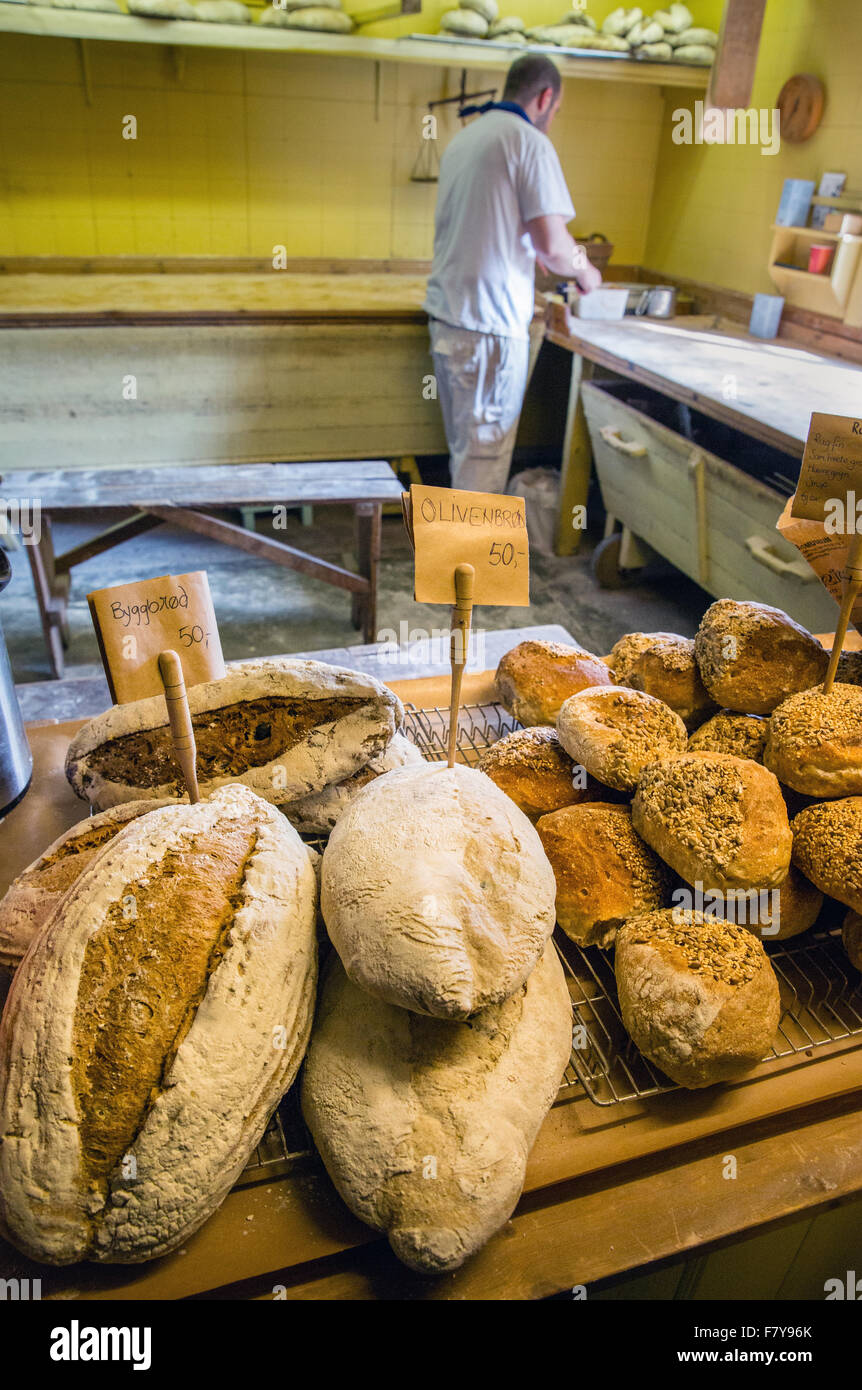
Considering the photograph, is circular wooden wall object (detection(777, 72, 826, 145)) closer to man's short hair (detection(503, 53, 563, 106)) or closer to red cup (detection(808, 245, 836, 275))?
red cup (detection(808, 245, 836, 275))

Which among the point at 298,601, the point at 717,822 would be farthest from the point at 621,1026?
the point at 298,601

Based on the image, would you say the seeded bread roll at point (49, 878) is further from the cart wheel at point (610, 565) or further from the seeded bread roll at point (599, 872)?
the cart wheel at point (610, 565)

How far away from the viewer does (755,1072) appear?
116 centimetres

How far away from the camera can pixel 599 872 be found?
4.08 feet

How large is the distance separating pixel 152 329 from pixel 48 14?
59.3 inches

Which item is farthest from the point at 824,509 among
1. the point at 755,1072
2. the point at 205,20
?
the point at 205,20

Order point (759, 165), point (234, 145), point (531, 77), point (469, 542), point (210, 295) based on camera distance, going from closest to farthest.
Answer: point (469, 542) < point (531, 77) < point (759, 165) < point (210, 295) < point (234, 145)

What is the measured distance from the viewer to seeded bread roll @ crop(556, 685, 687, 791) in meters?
1.31

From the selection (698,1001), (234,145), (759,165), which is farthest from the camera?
(234,145)

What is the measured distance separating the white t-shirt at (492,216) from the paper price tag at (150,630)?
150 inches

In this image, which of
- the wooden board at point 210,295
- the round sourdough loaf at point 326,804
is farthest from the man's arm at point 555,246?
the round sourdough loaf at point 326,804

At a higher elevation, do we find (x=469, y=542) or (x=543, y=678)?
(x=469, y=542)

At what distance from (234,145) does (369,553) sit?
3407mm

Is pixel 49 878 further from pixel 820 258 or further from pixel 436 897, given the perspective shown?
pixel 820 258
